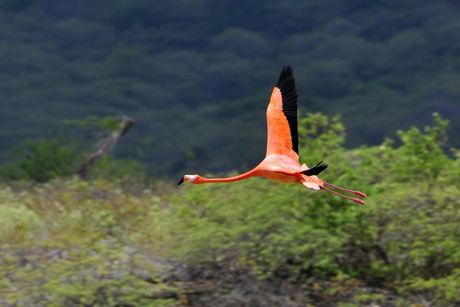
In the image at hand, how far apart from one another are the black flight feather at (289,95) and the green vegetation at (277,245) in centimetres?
255

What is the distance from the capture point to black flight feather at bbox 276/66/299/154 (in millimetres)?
4770

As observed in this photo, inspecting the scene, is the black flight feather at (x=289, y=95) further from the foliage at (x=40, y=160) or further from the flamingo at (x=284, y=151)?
the foliage at (x=40, y=160)

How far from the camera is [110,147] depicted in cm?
1118

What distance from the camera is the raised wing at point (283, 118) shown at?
4395mm

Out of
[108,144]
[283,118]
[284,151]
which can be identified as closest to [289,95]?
[283,118]

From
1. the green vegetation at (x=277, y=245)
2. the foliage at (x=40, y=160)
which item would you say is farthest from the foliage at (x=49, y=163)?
the green vegetation at (x=277, y=245)

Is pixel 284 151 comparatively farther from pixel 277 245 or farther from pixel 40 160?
pixel 40 160

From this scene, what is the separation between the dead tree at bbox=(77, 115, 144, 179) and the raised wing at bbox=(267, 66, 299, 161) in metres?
6.32

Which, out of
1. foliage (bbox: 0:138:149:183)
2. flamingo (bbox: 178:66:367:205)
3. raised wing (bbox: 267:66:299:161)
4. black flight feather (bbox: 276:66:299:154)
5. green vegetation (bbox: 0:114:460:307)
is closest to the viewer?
flamingo (bbox: 178:66:367:205)

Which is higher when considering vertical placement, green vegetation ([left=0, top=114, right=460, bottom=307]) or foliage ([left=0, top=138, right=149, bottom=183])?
foliage ([left=0, top=138, right=149, bottom=183])

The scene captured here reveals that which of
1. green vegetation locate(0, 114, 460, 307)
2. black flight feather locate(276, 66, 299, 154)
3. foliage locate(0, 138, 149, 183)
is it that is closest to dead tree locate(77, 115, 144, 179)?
foliage locate(0, 138, 149, 183)

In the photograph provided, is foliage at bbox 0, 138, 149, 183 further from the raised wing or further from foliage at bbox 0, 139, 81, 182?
the raised wing

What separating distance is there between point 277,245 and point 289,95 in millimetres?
2749

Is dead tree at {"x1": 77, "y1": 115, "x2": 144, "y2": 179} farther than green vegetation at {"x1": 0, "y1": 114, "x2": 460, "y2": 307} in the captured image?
Yes
